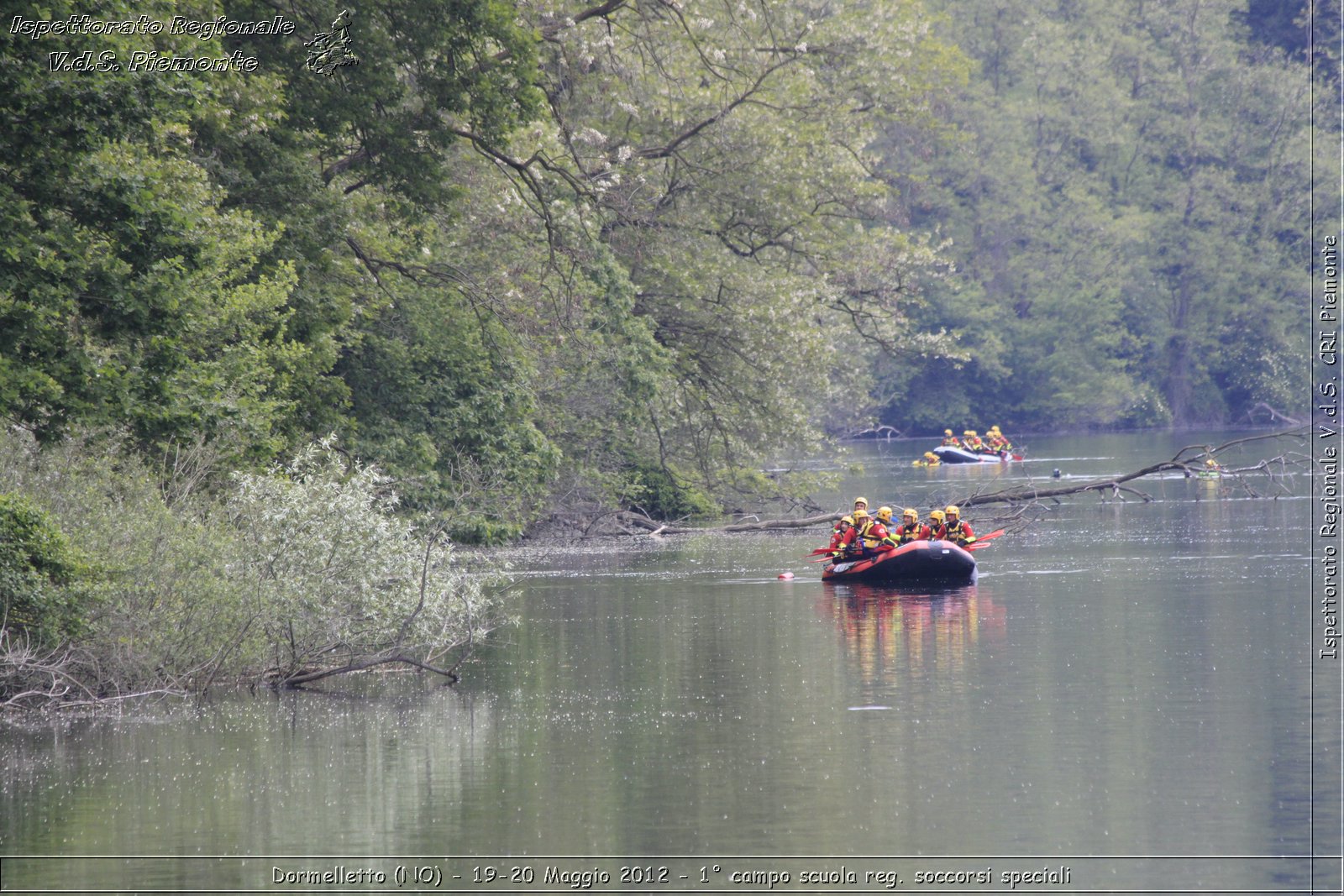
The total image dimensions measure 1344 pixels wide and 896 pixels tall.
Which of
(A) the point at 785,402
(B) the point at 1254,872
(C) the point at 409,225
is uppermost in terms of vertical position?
(C) the point at 409,225

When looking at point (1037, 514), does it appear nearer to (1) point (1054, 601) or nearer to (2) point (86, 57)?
(1) point (1054, 601)

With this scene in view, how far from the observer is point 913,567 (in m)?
26.6

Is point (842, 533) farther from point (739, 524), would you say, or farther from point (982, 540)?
point (739, 524)

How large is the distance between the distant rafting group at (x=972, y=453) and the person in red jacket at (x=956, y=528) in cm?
2943

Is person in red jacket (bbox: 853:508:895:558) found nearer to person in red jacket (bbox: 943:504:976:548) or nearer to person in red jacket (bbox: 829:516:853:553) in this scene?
person in red jacket (bbox: 829:516:853:553)

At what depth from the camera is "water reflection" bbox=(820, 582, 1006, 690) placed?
1839 cm

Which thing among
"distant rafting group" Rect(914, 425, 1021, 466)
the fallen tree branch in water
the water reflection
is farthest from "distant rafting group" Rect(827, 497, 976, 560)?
"distant rafting group" Rect(914, 425, 1021, 466)

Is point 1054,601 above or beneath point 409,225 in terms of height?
beneath

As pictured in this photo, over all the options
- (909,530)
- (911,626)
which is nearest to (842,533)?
(909,530)

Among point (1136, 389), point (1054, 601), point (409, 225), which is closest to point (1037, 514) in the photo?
point (1054, 601)

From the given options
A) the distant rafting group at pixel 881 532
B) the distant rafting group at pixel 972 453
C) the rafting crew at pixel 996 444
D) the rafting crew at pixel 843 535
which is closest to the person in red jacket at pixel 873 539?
the distant rafting group at pixel 881 532

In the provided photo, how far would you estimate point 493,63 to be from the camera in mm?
23266

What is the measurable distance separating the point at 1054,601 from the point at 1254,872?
12.4m

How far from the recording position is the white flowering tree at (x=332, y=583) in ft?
58.9
